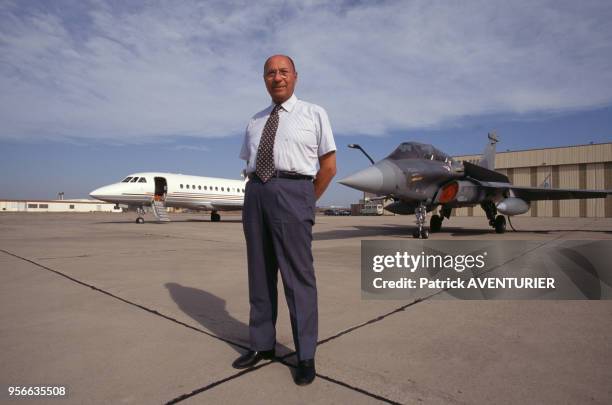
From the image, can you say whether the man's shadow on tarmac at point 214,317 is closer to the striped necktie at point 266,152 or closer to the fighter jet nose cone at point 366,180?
the striped necktie at point 266,152

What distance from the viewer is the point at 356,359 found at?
210cm

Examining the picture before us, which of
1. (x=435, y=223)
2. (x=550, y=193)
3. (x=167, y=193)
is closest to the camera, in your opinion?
(x=435, y=223)

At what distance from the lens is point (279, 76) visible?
2.24 meters

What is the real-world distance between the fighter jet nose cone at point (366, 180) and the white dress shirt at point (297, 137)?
5.56 metres

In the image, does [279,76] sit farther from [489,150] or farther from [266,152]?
[489,150]

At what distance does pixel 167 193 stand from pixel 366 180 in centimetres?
1561

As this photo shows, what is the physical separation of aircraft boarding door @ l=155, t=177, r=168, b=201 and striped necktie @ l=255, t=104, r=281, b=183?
64.2 feet

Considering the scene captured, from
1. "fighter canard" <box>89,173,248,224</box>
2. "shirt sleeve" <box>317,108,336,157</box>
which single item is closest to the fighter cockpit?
"shirt sleeve" <box>317,108,336,157</box>

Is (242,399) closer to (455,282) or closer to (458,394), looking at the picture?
(458,394)

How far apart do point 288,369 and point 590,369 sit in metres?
1.69

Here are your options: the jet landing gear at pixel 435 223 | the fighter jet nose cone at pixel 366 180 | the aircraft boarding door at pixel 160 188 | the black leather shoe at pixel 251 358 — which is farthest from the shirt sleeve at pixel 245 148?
the aircraft boarding door at pixel 160 188

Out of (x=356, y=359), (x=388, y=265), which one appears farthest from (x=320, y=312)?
(x=388, y=265)

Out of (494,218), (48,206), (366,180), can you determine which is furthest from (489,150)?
(48,206)

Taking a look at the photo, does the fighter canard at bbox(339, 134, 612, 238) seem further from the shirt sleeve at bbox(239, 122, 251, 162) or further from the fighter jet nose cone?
the shirt sleeve at bbox(239, 122, 251, 162)
